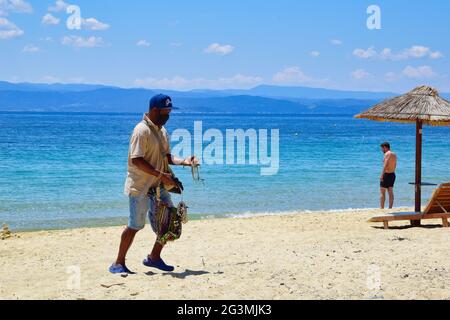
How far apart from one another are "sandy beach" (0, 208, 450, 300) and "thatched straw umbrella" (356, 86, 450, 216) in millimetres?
1618

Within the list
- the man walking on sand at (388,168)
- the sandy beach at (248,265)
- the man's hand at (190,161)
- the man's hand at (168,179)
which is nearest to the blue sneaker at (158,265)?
the sandy beach at (248,265)

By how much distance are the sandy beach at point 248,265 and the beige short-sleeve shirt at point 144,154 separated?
878 mm

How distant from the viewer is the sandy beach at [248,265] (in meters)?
5.36

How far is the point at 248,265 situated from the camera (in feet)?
21.3

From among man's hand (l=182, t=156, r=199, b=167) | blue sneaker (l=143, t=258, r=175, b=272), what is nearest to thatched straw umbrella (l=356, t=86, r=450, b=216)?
man's hand (l=182, t=156, r=199, b=167)

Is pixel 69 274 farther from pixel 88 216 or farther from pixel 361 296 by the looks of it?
pixel 88 216

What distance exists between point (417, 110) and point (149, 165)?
5.36 meters

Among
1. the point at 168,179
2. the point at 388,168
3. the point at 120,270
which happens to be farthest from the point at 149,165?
the point at 388,168

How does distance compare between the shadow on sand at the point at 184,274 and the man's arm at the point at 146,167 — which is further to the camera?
the shadow on sand at the point at 184,274

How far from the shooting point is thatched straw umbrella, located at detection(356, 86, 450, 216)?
9.24 m

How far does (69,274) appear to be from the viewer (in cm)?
623

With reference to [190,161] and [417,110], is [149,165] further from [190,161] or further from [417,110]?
[417,110]

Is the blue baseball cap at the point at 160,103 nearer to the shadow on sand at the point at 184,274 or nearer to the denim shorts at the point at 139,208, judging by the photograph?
the denim shorts at the point at 139,208
